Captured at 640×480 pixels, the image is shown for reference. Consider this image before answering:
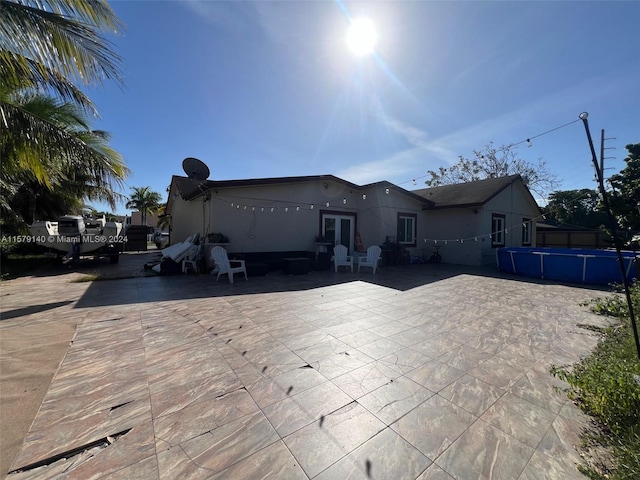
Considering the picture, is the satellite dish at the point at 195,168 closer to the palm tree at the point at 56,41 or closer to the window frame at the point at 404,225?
the palm tree at the point at 56,41

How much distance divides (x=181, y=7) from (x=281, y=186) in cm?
535

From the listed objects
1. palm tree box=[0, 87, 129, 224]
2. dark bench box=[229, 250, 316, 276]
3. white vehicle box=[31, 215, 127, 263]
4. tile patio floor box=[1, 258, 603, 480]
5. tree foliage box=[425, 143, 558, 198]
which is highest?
tree foliage box=[425, 143, 558, 198]

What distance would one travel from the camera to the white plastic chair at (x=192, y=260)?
330 inches

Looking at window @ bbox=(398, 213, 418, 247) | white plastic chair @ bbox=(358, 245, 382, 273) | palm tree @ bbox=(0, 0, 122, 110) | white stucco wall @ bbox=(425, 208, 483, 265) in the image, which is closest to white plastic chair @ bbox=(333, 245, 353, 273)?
white plastic chair @ bbox=(358, 245, 382, 273)

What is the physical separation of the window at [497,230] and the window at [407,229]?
3.61 m

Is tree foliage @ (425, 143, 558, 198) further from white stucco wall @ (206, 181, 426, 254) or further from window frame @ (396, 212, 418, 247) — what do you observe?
white stucco wall @ (206, 181, 426, 254)

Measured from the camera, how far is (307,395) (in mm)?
2182

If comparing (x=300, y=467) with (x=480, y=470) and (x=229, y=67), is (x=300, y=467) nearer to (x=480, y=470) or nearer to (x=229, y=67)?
(x=480, y=470)

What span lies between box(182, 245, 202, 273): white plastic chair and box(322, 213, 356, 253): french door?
483cm

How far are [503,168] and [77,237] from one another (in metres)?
28.8

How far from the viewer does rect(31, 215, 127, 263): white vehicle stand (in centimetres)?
924

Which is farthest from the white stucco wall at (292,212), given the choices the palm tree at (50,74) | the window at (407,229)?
the palm tree at (50,74)

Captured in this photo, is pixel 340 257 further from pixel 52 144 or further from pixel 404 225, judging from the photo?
pixel 52 144

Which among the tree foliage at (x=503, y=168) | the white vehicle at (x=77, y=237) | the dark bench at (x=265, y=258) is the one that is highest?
the tree foliage at (x=503, y=168)
